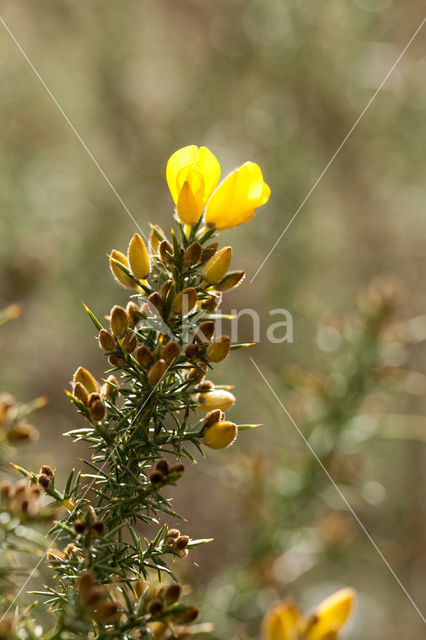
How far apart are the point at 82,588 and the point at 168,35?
373 cm

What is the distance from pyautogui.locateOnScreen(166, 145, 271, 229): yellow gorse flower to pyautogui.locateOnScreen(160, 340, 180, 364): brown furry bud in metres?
0.18

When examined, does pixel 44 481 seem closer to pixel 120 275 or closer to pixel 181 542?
pixel 181 542

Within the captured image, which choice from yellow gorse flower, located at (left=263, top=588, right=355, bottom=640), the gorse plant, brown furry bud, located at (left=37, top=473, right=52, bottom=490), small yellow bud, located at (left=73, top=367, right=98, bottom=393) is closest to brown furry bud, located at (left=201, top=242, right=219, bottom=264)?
the gorse plant

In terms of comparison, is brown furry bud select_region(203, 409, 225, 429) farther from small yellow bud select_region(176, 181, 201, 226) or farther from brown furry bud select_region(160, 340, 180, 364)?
small yellow bud select_region(176, 181, 201, 226)

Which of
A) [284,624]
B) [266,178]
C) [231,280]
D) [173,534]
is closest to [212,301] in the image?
[231,280]

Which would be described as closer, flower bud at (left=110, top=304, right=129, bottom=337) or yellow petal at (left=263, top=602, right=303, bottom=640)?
flower bud at (left=110, top=304, right=129, bottom=337)

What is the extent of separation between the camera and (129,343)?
66 cm

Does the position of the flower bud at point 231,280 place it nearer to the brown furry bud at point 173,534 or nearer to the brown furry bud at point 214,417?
the brown furry bud at point 214,417

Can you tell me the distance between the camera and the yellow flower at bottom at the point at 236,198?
27.8 inches

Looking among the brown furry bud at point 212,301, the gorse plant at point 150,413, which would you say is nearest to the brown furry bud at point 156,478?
the gorse plant at point 150,413

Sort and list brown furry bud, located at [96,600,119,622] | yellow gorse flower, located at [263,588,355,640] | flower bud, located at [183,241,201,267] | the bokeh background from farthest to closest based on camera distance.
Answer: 1. the bokeh background
2. yellow gorse flower, located at [263,588,355,640]
3. flower bud, located at [183,241,201,267]
4. brown furry bud, located at [96,600,119,622]

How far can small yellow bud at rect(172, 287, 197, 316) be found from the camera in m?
0.63

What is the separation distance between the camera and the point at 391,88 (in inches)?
105

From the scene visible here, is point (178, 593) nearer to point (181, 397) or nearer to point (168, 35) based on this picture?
point (181, 397)
